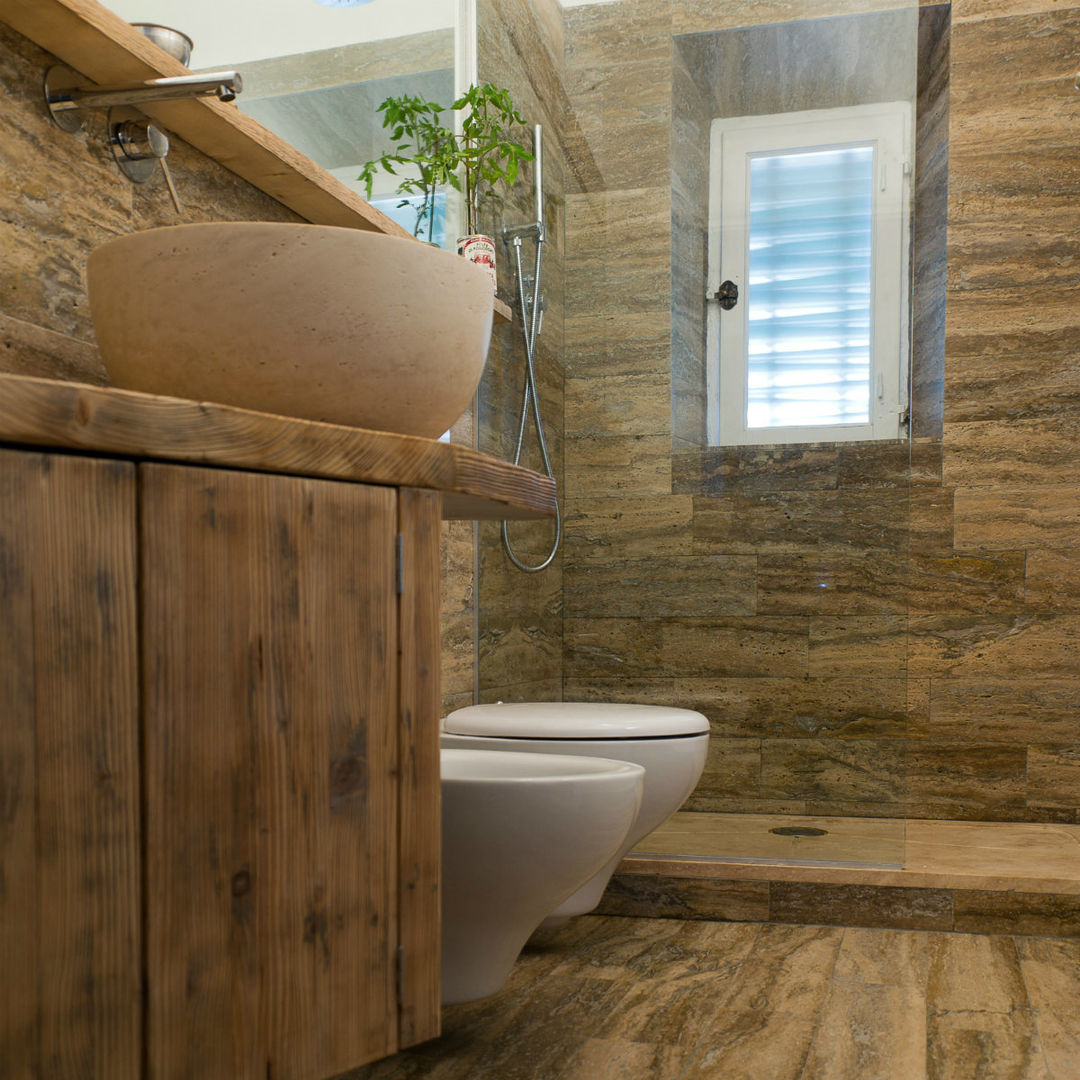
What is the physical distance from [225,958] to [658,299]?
2081mm

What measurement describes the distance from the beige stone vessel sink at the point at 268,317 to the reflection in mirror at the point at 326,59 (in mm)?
547

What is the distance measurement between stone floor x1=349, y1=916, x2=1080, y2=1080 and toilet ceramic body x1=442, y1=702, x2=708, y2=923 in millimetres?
181

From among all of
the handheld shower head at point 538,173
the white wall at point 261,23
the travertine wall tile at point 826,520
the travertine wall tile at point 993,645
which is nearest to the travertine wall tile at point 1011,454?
the travertine wall tile at point 993,645

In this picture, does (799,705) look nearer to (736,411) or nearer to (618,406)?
(736,411)

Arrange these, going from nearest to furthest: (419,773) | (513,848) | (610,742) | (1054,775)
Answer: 1. (419,773)
2. (513,848)
3. (610,742)
4. (1054,775)

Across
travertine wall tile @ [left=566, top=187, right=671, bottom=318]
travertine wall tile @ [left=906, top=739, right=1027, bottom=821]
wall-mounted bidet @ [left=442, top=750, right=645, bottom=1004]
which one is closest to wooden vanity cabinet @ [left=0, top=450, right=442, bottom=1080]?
wall-mounted bidet @ [left=442, top=750, right=645, bottom=1004]

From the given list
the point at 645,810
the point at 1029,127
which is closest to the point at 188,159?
the point at 645,810

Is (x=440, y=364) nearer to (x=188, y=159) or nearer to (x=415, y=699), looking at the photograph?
(x=415, y=699)

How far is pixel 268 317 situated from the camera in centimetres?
91

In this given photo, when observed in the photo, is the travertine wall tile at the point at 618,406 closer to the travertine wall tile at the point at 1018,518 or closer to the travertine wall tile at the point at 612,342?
the travertine wall tile at the point at 612,342

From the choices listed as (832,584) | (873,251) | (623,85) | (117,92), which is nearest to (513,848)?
→ (117,92)

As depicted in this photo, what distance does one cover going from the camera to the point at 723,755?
8.26 ft

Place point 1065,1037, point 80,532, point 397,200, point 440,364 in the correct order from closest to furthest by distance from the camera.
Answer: point 80,532
point 440,364
point 1065,1037
point 397,200

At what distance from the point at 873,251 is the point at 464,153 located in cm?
100
